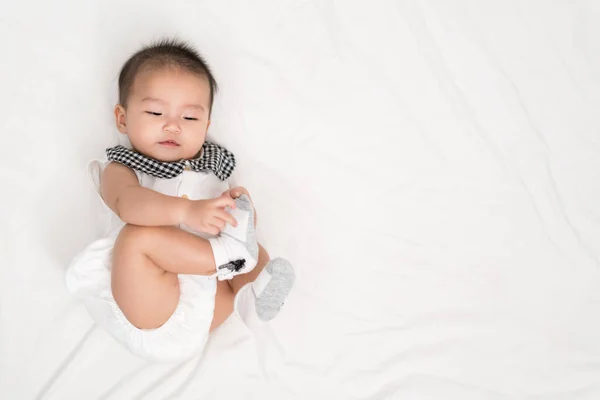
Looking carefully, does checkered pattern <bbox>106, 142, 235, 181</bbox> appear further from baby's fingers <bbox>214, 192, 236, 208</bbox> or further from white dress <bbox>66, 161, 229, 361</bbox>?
baby's fingers <bbox>214, 192, 236, 208</bbox>

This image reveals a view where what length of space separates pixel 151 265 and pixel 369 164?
0.59m

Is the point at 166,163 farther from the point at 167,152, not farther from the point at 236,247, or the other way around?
the point at 236,247

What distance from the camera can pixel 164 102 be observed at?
4.30 ft

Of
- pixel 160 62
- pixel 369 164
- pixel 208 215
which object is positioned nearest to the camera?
pixel 208 215

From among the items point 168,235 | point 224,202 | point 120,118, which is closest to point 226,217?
point 224,202

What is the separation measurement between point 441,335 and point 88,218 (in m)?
0.90

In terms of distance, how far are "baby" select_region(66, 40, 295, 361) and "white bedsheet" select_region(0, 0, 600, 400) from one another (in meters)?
0.10

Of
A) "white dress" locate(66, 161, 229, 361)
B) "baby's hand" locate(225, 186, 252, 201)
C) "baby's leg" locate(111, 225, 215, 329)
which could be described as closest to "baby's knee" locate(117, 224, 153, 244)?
"baby's leg" locate(111, 225, 215, 329)

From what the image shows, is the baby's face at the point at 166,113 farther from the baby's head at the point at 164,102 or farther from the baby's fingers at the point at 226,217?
the baby's fingers at the point at 226,217

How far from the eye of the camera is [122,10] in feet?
4.83

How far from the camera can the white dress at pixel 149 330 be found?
4.22 ft

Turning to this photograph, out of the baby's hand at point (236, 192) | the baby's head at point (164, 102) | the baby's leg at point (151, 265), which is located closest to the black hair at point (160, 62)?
the baby's head at point (164, 102)

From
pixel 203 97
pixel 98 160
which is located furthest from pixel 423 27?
pixel 98 160

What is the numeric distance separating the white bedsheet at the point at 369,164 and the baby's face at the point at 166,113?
0.46 feet
